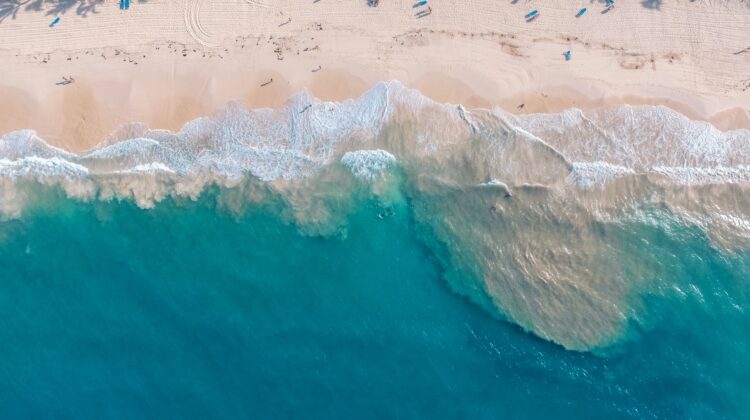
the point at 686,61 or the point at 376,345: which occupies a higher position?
the point at 686,61

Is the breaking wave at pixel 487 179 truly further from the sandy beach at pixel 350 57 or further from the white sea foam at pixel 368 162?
the sandy beach at pixel 350 57

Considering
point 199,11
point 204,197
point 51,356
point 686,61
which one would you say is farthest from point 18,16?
point 686,61

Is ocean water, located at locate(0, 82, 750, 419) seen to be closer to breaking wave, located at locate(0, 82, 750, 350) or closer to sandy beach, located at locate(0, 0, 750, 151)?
breaking wave, located at locate(0, 82, 750, 350)

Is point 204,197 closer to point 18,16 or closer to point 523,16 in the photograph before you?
point 18,16

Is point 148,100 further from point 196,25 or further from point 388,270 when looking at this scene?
point 388,270

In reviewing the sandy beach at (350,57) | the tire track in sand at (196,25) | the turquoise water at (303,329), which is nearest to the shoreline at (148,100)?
the sandy beach at (350,57)

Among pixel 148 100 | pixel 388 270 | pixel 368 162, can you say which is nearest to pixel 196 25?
pixel 148 100

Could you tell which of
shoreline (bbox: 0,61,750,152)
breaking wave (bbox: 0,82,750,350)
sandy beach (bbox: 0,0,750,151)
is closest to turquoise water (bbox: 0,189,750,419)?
breaking wave (bbox: 0,82,750,350)
